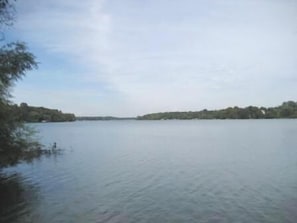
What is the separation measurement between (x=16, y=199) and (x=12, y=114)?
6.09 metres

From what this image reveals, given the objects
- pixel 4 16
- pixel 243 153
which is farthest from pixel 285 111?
pixel 4 16

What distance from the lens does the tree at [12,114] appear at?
71.3 ft

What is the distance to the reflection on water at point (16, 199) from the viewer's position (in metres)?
16.6

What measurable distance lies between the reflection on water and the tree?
1.92m

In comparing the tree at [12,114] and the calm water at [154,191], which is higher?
the tree at [12,114]

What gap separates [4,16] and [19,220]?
980 centimetres

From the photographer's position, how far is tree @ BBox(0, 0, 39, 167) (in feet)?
71.3

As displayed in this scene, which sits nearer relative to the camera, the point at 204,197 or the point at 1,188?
the point at 204,197

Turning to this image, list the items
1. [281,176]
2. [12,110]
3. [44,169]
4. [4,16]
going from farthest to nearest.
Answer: [44,169], [281,176], [12,110], [4,16]

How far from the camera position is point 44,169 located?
3200 centimetres

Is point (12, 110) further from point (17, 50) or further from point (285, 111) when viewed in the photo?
point (285, 111)

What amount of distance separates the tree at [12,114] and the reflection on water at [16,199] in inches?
75.7

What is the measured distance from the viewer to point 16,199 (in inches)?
779

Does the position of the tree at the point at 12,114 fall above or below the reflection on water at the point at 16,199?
above
